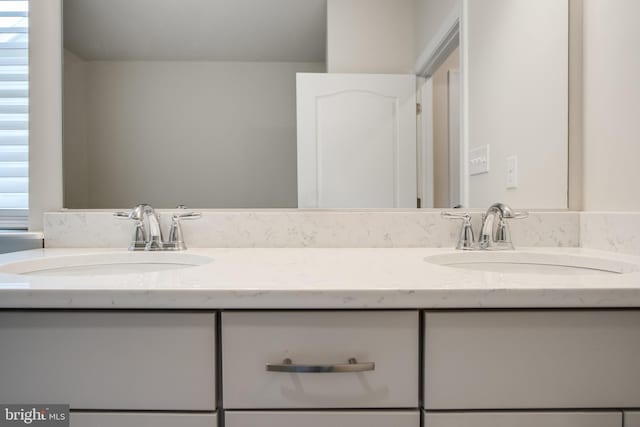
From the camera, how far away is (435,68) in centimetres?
118

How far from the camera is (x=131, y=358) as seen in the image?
1.98 ft

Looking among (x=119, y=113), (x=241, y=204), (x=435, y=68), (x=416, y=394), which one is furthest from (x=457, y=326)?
(x=119, y=113)

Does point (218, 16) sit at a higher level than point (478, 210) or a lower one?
higher

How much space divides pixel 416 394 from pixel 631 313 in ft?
1.18

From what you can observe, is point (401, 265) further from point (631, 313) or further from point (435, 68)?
point (435, 68)

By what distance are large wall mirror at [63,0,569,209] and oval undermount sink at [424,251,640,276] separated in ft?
0.65

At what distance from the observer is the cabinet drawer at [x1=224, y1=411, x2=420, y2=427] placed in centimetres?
60

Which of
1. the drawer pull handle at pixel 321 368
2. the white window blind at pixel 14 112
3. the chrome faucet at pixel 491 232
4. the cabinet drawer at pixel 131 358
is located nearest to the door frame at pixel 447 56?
the chrome faucet at pixel 491 232

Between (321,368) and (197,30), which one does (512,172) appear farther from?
(197,30)

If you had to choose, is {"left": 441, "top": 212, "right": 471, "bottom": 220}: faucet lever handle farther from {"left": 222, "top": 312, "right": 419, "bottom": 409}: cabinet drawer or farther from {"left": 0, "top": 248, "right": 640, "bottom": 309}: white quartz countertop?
{"left": 222, "top": 312, "right": 419, "bottom": 409}: cabinet drawer

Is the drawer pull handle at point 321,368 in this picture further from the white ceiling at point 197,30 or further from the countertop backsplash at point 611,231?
the white ceiling at point 197,30

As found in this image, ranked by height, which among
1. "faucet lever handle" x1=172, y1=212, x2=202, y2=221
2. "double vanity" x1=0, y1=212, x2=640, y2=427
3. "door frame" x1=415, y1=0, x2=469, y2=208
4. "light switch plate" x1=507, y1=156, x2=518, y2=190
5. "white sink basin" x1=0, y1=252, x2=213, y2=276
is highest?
"door frame" x1=415, y1=0, x2=469, y2=208

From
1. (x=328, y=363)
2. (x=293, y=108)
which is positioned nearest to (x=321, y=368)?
(x=328, y=363)

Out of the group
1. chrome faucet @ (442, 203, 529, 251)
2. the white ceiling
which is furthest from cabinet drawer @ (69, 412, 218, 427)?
the white ceiling
